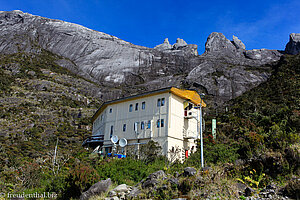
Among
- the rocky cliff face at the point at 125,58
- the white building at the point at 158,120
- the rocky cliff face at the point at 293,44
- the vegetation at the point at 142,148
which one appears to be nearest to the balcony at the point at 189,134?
the white building at the point at 158,120

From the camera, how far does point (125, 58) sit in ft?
391

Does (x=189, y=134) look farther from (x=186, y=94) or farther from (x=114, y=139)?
(x=114, y=139)

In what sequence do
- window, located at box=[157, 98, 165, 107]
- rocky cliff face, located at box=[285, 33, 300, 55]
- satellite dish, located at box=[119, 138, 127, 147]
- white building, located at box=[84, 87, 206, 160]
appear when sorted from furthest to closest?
rocky cliff face, located at box=[285, 33, 300, 55], window, located at box=[157, 98, 165, 107], satellite dish, located at box=[119, 138, 127, 147], white building, located at box=[84, 87, 206, 160]

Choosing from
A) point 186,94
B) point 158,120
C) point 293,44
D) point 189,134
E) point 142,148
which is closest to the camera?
point 142,148

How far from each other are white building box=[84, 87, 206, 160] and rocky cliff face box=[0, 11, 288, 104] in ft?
173

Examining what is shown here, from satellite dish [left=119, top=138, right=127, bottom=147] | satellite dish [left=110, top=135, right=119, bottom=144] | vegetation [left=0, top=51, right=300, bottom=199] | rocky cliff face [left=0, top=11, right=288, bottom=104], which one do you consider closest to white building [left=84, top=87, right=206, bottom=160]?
satellite dish [left=110, top=135, right=119, bottom=144]

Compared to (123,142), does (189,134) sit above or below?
above

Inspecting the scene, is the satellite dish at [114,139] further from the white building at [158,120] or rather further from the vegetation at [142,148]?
the vegetation at [142,148]

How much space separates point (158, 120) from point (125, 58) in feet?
303

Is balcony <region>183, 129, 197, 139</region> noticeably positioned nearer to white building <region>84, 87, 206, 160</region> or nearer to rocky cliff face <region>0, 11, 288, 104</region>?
white building <region>84, 87, 206, 160</region>

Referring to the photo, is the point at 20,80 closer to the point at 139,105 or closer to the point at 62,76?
the point at 62,76

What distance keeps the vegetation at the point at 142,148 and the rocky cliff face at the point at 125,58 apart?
26.7 m

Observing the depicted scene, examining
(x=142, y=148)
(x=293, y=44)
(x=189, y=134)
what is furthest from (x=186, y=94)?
(x=293, y=44)

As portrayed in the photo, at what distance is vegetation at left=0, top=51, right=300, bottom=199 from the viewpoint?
13609mm
